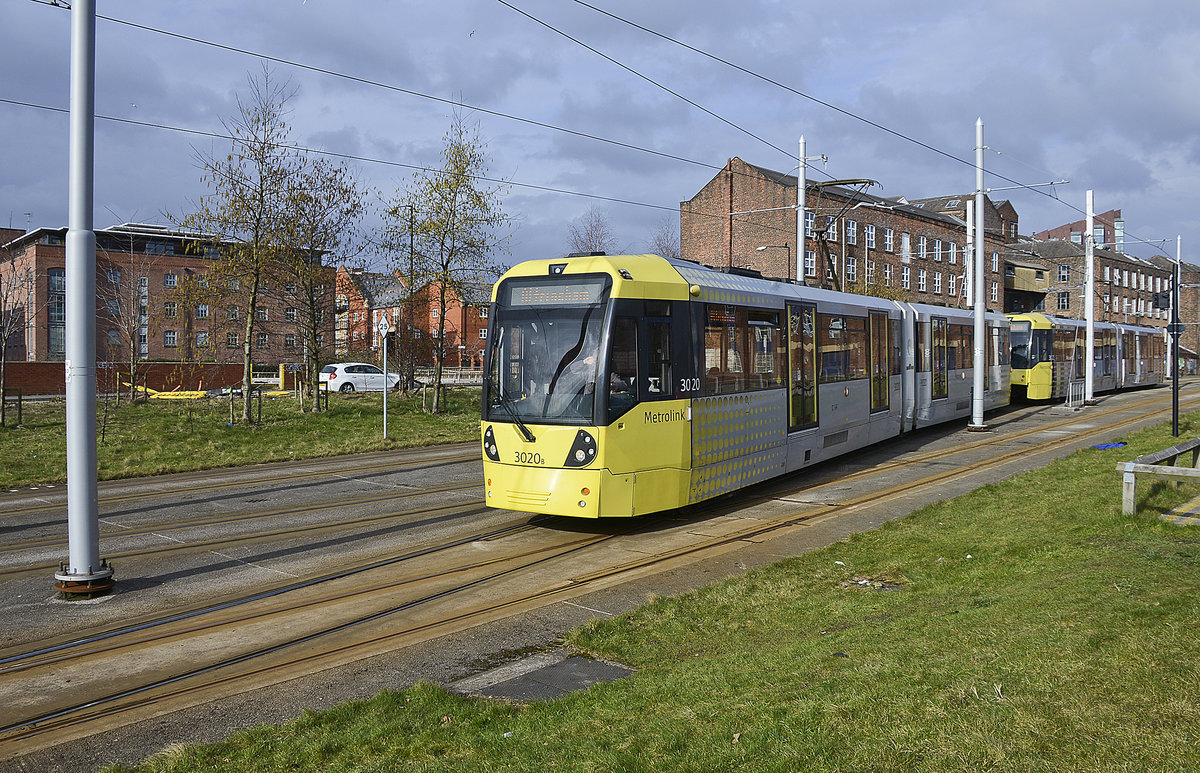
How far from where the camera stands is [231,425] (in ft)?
74.4

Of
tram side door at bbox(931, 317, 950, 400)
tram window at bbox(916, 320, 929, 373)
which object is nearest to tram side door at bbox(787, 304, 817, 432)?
tram window at bbox(916, 320, 929, 373)

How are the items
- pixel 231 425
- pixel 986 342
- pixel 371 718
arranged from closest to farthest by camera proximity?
pixel 371 718, pixel 231 425, pixel 986 342

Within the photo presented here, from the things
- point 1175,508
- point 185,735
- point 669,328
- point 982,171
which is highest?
point 982,171

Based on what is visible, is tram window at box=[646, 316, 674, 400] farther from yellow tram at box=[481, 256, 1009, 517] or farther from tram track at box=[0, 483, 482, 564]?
tram track at box=[0, 483, 482, 564]

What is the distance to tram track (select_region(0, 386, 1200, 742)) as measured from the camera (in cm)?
548

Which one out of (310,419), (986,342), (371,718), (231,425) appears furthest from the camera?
(986,342)

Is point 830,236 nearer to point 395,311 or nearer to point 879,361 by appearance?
point 395,311

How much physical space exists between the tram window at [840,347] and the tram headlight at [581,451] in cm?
631

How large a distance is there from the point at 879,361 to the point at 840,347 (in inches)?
108

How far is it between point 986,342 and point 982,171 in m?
5.76

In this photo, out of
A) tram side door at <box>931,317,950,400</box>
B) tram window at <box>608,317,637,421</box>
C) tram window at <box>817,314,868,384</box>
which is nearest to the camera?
tram window at <box>608,317,637,421</box>

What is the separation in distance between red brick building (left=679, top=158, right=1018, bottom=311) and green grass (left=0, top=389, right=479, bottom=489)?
98.7 ft

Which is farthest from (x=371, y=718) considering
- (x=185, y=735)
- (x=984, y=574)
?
(x=984, y=574)

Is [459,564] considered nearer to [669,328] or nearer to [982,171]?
[669,328]
